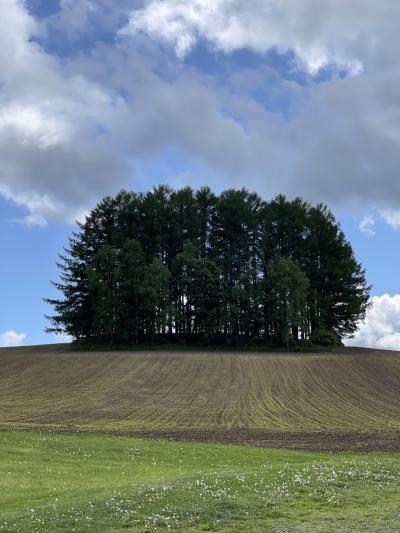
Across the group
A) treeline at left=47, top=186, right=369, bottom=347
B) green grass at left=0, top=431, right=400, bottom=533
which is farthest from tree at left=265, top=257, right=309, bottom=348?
green grass at left=0, top=431, right=400, bottom=533

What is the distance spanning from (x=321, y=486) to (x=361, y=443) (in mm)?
15751

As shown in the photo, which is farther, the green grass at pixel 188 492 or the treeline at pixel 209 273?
the treeline at pixel 209 273

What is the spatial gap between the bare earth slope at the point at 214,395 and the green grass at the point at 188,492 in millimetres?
7584

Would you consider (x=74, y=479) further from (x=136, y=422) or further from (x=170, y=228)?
(x=170, y=228)

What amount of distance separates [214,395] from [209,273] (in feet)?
113

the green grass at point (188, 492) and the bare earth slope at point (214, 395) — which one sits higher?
the bare earth slope at point (214, 395)

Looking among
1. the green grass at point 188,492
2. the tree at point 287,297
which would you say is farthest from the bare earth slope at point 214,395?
the green grass at point 188,492

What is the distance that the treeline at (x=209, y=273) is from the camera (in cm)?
8269

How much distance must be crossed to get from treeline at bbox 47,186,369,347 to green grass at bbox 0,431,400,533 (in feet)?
180

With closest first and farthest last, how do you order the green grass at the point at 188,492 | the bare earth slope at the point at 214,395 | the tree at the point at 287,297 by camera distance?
the green grass at the point at 188,492, the bare earth slope at the point at 214,395, the tree at the point at 287,297

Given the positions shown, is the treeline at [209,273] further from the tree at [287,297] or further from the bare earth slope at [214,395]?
the bare earth slope at [214,395]

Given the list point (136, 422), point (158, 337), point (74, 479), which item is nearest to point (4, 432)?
point (136, 422)

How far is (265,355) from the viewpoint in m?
75.8

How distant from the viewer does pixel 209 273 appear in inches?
3329
